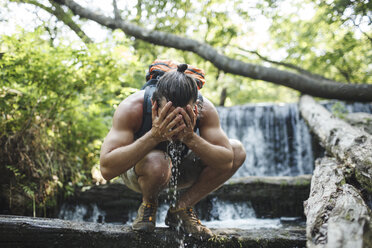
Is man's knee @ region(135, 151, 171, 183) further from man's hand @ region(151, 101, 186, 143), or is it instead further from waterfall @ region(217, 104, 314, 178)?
waterfall @ region(217, 104, 314, 178)

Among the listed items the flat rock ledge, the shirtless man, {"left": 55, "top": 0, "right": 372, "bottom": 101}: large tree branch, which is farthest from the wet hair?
{"left": 55, "top": 0, "right": 372, "bottom": 101}: large tree branch

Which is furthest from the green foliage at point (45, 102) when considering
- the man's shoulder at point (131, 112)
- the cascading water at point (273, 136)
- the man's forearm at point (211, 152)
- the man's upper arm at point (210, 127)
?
the cascading water at point (273, 136)

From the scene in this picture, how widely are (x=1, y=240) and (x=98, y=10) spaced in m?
7.84

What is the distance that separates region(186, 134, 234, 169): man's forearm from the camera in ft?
6.83

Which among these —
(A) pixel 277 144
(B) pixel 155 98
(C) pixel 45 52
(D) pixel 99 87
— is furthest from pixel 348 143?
(A) pixel 277 144

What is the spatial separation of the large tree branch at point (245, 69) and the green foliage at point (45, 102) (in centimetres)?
395

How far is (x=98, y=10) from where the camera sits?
8.30m

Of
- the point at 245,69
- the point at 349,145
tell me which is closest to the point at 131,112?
the point at 349,145

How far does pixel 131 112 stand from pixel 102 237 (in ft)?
3.18

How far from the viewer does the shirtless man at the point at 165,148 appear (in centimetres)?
193

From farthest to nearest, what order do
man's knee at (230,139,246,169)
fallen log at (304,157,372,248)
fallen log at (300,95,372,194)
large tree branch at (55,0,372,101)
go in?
1. large tree branch at (55,0,372,101)
2. man's knee at (230,139,246,169)
3. fallen log at (300,95,372,194)
4. fallen log at (304,157,372,248)

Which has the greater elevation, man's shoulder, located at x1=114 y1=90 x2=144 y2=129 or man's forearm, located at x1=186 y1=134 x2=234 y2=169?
man's shoulder, located at x1=114 y1=90 x2=144 y2=129

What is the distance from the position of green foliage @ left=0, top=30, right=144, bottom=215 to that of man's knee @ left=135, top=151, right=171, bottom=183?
1.48 m

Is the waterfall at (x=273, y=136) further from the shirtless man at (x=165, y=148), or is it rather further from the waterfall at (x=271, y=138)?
the shirtless man at (x=165, y=148)
